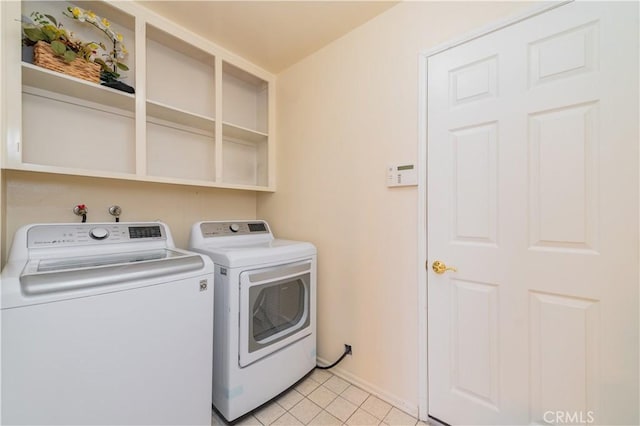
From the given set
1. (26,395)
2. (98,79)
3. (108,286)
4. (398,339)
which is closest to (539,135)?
(398,339)

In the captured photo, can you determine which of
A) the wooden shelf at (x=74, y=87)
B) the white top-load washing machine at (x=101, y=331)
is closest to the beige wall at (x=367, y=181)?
the white top-load washing machine at (x=101, y=331)

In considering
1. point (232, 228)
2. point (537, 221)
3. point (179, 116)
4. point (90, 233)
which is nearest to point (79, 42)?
point (179, 116)

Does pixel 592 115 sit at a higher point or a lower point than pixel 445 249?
higher

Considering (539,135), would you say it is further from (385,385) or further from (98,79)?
(98,79)

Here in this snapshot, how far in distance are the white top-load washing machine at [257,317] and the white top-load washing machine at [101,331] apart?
0.13 meters

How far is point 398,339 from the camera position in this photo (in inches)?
60.3

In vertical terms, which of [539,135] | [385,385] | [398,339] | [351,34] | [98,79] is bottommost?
[385,385]

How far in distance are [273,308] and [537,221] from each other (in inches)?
58.6

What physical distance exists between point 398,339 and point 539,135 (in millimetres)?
1286

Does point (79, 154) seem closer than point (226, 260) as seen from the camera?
No

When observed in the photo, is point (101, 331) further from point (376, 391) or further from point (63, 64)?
point (376, 391)

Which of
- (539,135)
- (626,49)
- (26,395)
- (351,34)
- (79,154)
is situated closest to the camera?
(26,395)

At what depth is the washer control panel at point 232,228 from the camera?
1769 millimetres
